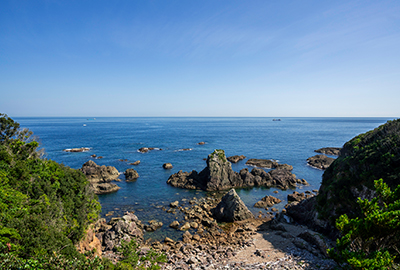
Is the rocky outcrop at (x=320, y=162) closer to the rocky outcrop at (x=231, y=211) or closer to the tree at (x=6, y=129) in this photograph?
the rocky outcrop at (x=231, y=211)

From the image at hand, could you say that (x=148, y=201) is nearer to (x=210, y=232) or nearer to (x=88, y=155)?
(x=210, y=232)

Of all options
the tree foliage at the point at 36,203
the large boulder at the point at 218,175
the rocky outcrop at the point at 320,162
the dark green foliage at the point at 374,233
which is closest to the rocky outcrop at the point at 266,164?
the rocky outcrop at the point at 320,162

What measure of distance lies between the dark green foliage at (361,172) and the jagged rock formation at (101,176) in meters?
43.7

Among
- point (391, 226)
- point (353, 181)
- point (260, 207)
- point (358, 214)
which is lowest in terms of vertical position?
point (260, 207)

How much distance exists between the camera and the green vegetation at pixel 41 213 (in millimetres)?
10633

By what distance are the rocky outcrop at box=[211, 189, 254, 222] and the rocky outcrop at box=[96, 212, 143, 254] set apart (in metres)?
13.7

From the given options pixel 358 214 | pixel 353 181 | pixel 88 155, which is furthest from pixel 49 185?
pixel 88 155

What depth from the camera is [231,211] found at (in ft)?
113

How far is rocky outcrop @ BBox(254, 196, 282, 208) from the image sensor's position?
132 feet

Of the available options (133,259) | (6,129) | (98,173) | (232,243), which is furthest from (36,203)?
(98,173)

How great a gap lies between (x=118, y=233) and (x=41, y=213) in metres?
14.2

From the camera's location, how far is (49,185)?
1862cm

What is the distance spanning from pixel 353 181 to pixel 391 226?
18.2 m

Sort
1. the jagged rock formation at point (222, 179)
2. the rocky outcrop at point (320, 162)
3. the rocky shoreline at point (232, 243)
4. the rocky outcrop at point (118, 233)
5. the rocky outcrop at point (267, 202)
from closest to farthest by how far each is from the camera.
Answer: the rocky shoreline at point (232, 243) → the rocky outcrop at point (118, 233) → the rocky outcrop at point (267, 202) → the jagged rock formation at point (222, 179) → the rocky outcrop at point (320, 162)
